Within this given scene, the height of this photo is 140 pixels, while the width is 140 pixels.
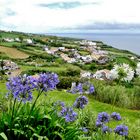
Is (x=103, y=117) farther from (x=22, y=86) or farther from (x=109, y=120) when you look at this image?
(x=22, y=86)

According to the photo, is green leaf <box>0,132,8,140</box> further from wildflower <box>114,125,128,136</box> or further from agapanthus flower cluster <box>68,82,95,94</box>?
wildflower <box>114,125,128,136</box>

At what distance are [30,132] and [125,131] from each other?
7.92 ft

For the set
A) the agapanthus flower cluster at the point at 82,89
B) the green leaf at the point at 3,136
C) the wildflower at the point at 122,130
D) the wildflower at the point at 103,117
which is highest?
the agapanthus flower cluster at the point at 82,89

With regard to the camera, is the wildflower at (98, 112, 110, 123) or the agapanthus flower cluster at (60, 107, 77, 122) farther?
the wildflower at (98, 112, 110, 123)

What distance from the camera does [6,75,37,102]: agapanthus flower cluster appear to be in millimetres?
7325

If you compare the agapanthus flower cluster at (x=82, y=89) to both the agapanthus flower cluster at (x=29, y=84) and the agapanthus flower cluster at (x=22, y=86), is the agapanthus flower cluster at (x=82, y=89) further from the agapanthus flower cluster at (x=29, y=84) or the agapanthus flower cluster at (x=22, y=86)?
the agapanthus flower cluster at (x=22, y=86)

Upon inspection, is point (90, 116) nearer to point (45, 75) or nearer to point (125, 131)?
point (125, 131)

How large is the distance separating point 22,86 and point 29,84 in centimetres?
14

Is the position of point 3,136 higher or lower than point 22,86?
lower

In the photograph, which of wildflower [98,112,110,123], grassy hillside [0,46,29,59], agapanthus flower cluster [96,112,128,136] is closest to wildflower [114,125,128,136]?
agapanthus flower cluster [96,112,128,136]

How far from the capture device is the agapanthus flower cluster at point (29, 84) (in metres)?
7.30

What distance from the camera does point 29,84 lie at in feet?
24.2

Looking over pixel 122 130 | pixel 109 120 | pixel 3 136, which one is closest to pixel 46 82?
pixel 3 136

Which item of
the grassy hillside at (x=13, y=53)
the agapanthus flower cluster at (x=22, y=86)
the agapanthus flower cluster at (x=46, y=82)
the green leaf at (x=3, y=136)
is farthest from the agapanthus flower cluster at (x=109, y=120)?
the grassy hillside at (x=13, y=53)
